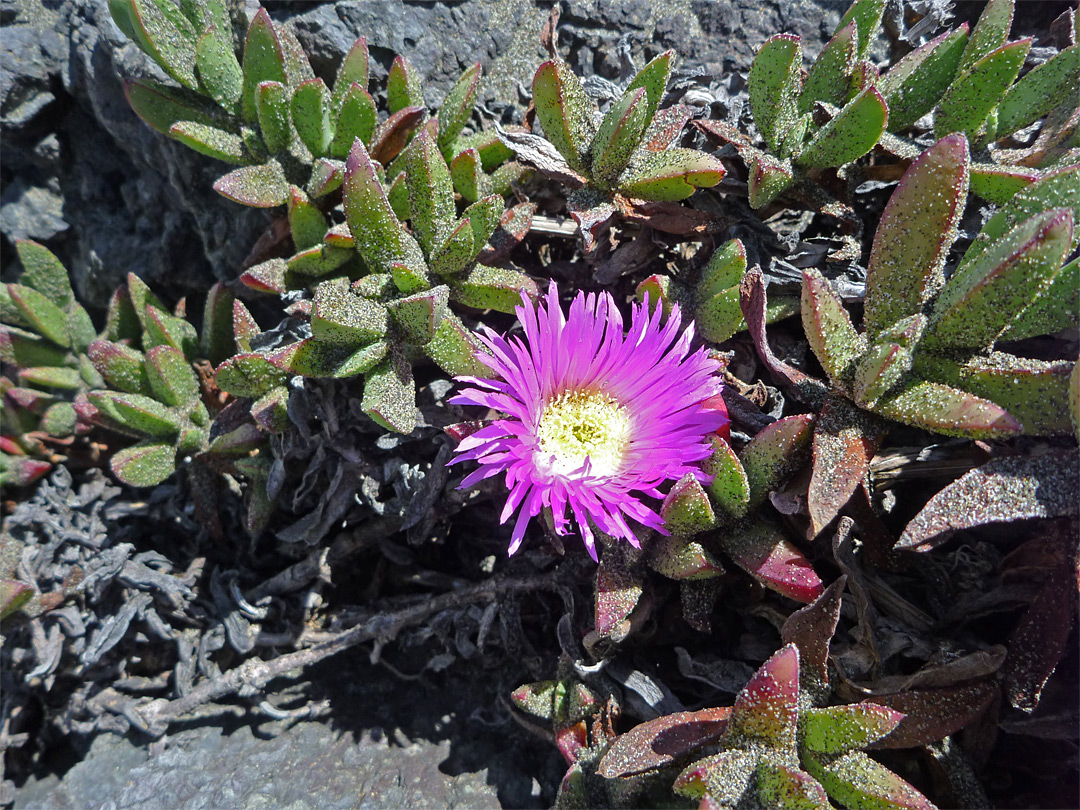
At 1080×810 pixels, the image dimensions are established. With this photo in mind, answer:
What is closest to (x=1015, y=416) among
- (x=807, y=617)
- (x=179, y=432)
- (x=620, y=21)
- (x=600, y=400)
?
(x=807, y=617)

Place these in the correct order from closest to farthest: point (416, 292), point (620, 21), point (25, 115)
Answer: point (416, 292), point (620, 21), point (25, 115)

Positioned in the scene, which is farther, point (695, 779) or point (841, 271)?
point (841, 271)

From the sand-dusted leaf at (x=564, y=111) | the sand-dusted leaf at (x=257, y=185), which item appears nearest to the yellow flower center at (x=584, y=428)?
the sand-dusted leaf at (x=564, y=111)

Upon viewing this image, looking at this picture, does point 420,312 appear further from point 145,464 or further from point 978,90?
point 978,90

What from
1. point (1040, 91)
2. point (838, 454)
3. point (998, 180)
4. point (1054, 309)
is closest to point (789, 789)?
point (838, 454)

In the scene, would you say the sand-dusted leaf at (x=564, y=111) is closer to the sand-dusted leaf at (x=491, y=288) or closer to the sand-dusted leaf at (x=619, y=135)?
the sand-dusted leaf at (x=619, y=135)

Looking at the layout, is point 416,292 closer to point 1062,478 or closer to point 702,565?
point 702,565

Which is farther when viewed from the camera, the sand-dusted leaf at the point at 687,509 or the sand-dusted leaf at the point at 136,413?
the sand-dusted leaf at the point at 136,413
